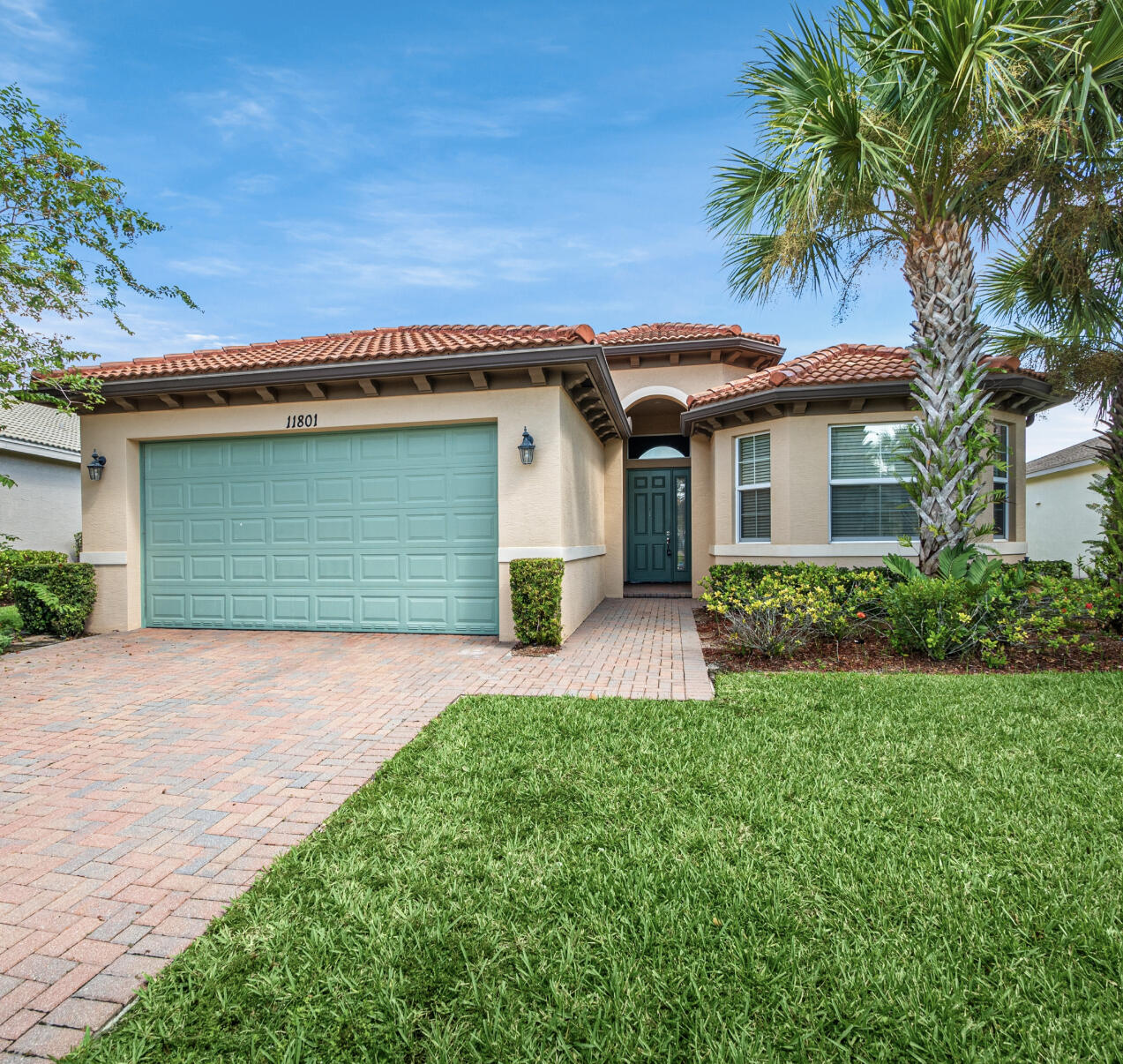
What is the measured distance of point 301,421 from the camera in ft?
30.9

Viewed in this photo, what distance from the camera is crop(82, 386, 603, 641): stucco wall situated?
28.6 ft

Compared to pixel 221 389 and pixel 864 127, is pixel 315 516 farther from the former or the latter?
pixel 864 127

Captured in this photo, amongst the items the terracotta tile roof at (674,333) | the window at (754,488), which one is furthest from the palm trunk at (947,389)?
the terracotta tile roof at (674,333)

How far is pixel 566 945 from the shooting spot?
2.32 meters

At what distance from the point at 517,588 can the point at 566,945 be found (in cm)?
602

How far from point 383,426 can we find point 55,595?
5.69m

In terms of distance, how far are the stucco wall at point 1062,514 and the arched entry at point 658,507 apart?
10.9 m

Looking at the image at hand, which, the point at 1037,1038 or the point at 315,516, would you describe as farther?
the point at 315,516

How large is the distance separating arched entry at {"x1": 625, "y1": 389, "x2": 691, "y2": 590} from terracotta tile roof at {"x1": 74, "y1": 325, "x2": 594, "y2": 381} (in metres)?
5.67

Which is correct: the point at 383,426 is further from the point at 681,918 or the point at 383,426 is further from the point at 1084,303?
the point at 1084,303

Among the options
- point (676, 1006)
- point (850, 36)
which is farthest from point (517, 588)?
point (850, 36)

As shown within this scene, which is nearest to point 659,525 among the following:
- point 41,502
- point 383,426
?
point 383,426

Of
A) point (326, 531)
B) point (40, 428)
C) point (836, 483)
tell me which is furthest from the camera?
point (40, 428)

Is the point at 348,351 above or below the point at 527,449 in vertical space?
above
